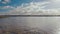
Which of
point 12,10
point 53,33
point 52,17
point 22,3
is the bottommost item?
point 53,33

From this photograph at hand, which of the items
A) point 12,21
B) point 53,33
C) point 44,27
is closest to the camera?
point 53,33

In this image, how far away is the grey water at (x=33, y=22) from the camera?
4.10ft

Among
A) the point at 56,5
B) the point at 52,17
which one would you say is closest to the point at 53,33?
the point at 52,17

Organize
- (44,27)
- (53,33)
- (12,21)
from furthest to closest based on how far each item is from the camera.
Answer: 1. (12,21)
2. (44,27)
3. (53,33)

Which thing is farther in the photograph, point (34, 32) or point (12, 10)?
point (12, 10)

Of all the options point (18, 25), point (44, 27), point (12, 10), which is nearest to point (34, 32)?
point (44, 27)

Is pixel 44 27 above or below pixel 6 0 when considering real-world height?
below

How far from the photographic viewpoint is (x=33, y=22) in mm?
1374

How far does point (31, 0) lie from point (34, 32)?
1.85ft

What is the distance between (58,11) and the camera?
147 cm

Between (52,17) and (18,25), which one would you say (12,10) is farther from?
(52,17)

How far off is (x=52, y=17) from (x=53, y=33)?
442 millimetres

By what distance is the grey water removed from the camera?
49.3 inches

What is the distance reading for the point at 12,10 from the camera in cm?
146
